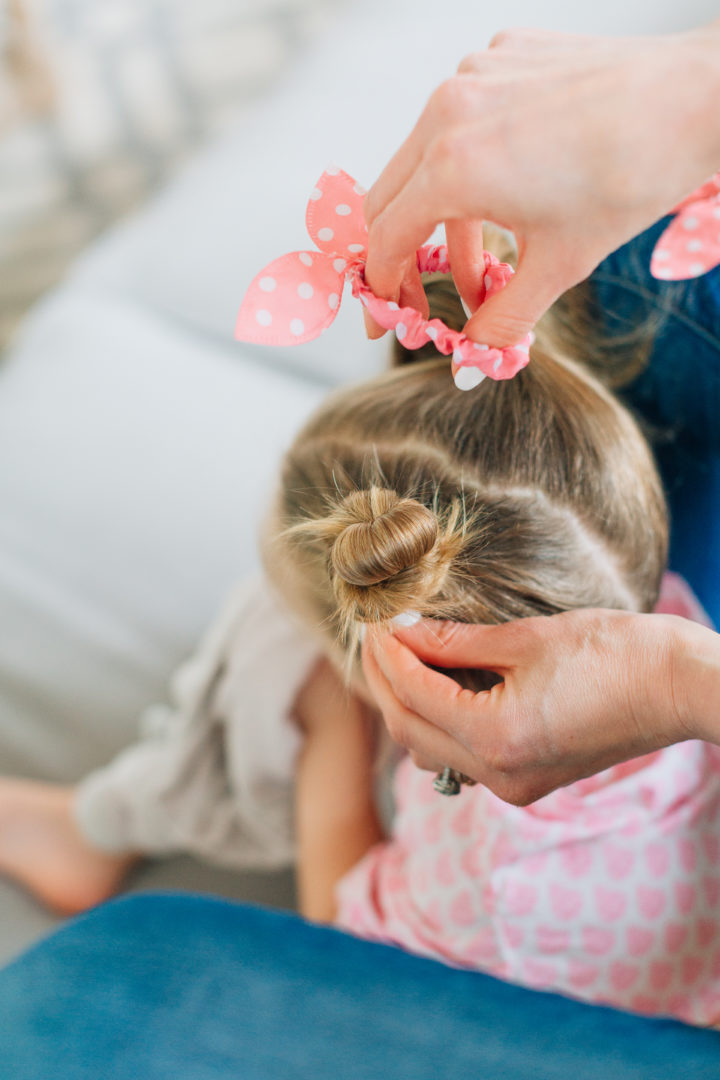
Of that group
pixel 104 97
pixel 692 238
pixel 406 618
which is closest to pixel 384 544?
pixel 406 618

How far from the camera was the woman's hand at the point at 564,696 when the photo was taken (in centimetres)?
44

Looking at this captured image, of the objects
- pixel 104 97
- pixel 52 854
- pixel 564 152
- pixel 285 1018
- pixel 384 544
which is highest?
pixel 104 97

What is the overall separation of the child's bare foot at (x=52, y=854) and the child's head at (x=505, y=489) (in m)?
0.50

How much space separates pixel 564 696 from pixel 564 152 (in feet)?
0.85

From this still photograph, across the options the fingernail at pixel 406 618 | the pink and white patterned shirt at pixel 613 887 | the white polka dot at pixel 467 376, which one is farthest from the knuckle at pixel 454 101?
the pink and white patterned shirt at pixel 613 887

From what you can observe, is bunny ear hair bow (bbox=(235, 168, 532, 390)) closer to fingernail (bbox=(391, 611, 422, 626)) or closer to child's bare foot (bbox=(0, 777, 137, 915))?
fingernail (bbox=(391, 611, 422, 626))

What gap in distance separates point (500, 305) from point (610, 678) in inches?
7.7

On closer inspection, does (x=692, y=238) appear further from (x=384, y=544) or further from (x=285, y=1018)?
(x=285, y=1018)

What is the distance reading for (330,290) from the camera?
1.53 ft

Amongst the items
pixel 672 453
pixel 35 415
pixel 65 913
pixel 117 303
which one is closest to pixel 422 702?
pixel 672 453

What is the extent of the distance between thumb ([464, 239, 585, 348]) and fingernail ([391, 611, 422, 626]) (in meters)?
0.15

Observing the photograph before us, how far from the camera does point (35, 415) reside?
105 centimetres

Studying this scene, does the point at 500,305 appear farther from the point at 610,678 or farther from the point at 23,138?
the point at 23,138

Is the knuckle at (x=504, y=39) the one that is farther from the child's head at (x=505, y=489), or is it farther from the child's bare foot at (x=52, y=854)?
the child's bare foot at (x=52, y=854)
